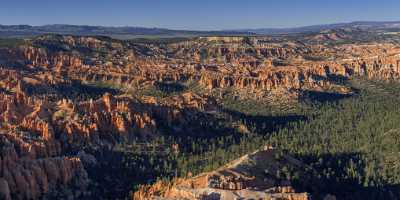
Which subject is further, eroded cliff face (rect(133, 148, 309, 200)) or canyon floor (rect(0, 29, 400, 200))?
canyon floor (rect(0, 29, 400, 200))

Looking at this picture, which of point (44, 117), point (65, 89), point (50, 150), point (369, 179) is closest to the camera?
point (369, 179)

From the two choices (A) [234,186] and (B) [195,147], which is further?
(B) [195,147]

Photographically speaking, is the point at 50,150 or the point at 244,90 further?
the point at 244,90

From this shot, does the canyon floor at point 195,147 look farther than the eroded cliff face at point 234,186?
Yes

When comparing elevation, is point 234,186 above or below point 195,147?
above

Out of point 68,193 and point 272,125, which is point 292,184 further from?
point 272,125

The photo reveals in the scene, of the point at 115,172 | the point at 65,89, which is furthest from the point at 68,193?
the point at 65,89

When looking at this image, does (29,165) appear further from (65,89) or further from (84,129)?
(65,89)

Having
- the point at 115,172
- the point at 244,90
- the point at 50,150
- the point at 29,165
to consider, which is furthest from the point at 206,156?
the point at 244,90

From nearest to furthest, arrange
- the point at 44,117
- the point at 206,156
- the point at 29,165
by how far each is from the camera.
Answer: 1. the point at 29,165
2. the point at 206,156
3. the point at 44,117
